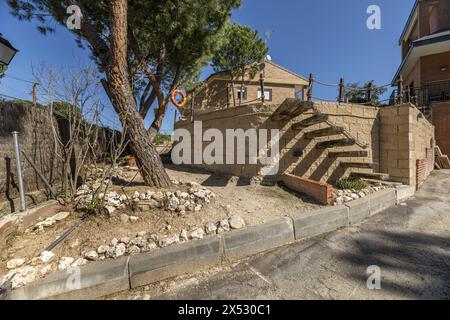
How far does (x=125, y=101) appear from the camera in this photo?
11.7 ft

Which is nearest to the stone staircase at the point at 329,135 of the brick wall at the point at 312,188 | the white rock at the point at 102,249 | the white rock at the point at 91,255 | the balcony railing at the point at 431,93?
the brick wall at the point at 312,188

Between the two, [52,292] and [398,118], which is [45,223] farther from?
[398,118]

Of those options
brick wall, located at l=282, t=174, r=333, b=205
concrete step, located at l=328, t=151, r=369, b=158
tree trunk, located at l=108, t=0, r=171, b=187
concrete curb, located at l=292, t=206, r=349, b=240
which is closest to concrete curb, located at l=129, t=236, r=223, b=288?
concrete curb, located at l=292, t=206, r=349, b=240

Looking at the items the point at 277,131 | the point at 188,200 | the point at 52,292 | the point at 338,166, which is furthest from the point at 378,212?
the point at 52,292

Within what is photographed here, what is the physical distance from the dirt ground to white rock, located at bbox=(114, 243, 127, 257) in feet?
0.77

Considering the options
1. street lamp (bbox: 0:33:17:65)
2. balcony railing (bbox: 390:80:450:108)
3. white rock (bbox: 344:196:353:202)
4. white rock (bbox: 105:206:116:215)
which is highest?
balcony railing (bbox: 390:80:450:108)

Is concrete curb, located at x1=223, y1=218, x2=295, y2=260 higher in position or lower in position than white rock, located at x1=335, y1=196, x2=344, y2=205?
lower

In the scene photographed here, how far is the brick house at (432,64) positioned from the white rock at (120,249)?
12376mm

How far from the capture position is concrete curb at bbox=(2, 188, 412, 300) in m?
1.89

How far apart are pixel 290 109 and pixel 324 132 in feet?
3.53

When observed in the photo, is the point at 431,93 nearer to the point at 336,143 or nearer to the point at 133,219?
the point at 336,143

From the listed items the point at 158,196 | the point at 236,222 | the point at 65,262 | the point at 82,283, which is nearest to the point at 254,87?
the point at 158,196

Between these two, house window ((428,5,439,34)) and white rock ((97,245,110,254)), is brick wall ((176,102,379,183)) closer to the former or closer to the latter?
white rock ((97,245,110,254))

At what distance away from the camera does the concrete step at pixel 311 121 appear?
13.1 feet
